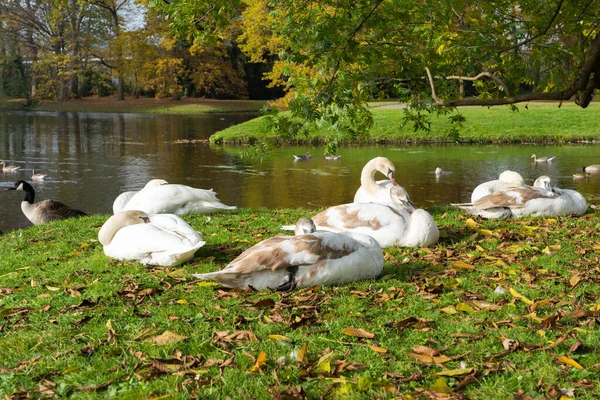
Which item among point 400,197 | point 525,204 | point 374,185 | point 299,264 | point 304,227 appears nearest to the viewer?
point 299,264

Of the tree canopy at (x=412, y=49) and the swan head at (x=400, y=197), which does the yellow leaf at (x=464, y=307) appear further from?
the swan head at (x=400, y=197)

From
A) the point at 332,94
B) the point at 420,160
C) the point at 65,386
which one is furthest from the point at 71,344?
the point at 420,160

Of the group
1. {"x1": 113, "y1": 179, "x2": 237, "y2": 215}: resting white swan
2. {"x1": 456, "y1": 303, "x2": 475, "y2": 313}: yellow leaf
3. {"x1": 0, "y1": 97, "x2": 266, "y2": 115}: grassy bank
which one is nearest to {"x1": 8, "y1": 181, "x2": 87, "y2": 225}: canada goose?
{"x1": 113, "y1": 179, "x2": 237, "y2": 215}: resting white swan

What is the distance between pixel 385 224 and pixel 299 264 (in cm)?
242

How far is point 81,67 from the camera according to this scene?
69688 mm

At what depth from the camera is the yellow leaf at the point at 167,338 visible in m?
5.07

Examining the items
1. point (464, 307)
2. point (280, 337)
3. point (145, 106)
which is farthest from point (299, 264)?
point (145, 106)


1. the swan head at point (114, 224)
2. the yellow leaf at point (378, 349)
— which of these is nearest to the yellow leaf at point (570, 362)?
the yellow leaf at point (378, 349)

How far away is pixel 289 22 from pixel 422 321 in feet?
20.4

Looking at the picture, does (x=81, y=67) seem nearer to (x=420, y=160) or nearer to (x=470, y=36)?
(x=420, y=160)

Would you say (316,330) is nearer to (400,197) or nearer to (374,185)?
(400,197)

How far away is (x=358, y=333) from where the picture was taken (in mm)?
5086

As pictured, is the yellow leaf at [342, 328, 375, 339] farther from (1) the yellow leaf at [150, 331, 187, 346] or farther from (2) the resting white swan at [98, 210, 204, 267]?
(2) the resting white swan at [98, 210, 204, 267]

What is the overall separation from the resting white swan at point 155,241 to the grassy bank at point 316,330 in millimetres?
174
